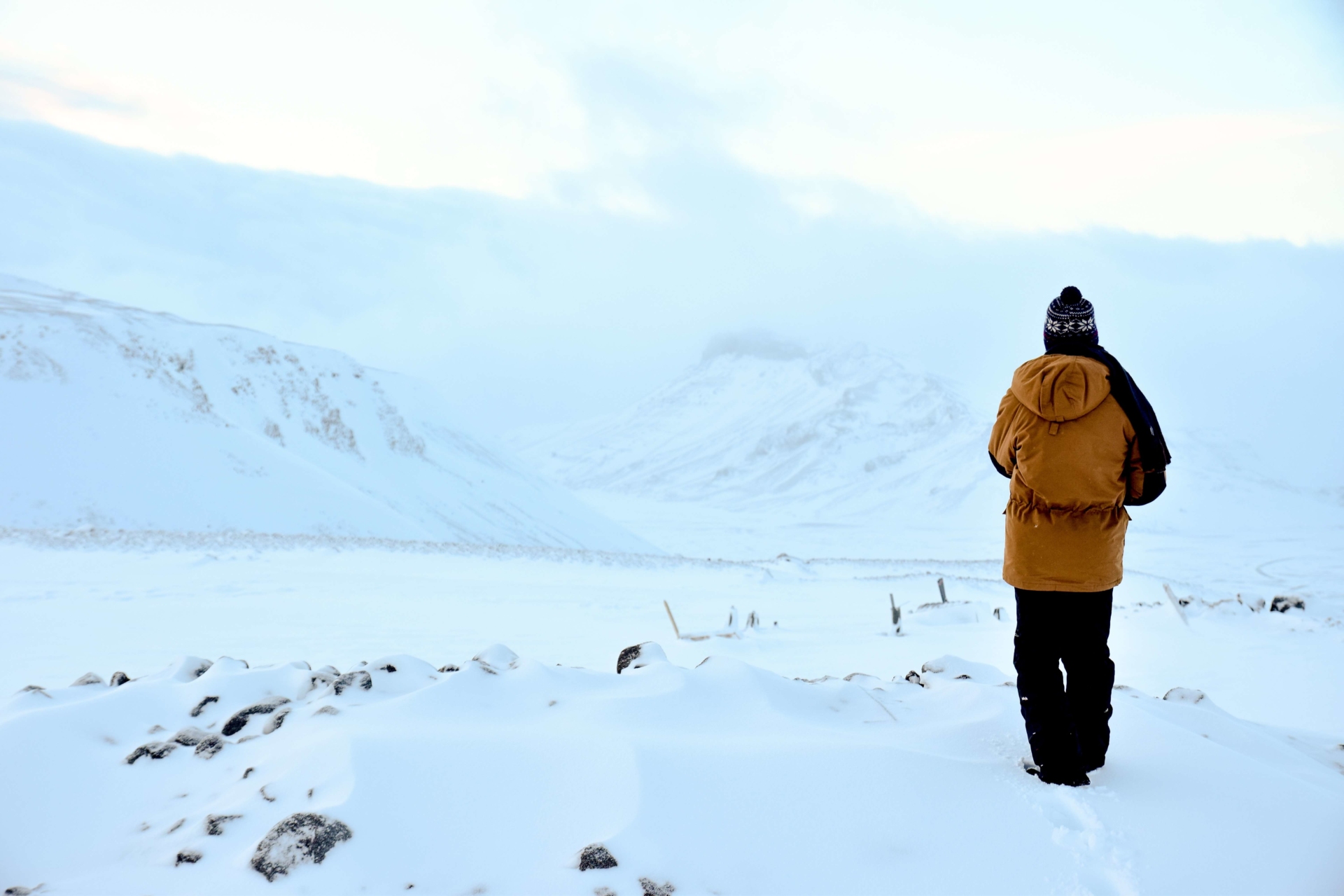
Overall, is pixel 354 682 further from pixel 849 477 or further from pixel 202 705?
pixel 849 477

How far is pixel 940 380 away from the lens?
9938 cm

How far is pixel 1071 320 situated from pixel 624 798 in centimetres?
232

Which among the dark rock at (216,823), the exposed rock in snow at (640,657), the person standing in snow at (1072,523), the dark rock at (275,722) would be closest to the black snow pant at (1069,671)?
the person standing in snow at (1072,523)

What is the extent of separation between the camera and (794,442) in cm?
8500

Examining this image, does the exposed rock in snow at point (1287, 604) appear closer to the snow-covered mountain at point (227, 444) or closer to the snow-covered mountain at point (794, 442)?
the snow-covered mountain at point (227, 444)

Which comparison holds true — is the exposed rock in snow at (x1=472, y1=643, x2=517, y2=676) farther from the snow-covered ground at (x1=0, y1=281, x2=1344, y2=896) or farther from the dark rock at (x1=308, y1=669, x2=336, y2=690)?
the dark rock at (x1=308, y1=669, x2=336, y2=690)

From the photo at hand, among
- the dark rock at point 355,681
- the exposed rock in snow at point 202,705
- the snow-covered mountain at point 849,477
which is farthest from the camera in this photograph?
the snow-covered mountain at point 849,477

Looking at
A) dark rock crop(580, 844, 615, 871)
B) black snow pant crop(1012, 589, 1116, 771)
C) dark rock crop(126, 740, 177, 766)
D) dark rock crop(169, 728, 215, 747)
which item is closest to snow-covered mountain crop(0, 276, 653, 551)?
dark rock crop(169, 728, 215, 747)

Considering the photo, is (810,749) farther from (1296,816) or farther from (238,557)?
(238,557)

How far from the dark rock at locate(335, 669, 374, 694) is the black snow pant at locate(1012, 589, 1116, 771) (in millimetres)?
2757

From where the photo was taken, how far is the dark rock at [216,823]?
7.63 ft

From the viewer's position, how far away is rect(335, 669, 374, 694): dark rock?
3.50m

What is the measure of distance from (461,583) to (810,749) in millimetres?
8829

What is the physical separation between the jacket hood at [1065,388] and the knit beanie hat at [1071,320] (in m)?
0.11
